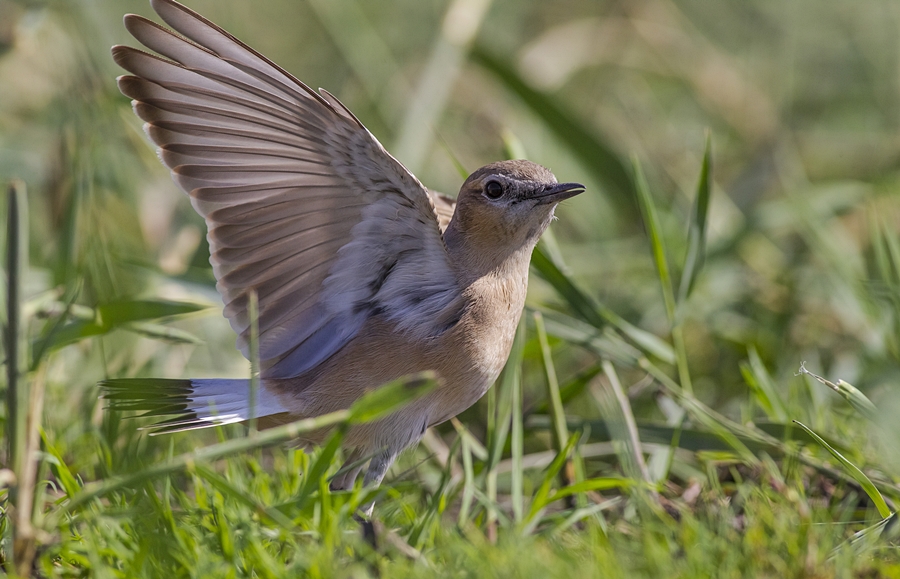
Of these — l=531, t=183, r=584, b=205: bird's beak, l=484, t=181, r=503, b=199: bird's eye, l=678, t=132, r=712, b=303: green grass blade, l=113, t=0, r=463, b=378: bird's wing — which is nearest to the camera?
l=113, t=0, r=463, b=378: bird's wing

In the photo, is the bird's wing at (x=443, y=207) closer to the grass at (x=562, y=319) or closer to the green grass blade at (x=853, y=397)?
the grass at (x=562, y=319)

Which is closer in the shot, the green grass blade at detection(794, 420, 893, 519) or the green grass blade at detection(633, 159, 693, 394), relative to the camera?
the green grass blade at detection(794, 420, 893, 519)

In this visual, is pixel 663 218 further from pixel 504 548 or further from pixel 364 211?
pixel 504 548

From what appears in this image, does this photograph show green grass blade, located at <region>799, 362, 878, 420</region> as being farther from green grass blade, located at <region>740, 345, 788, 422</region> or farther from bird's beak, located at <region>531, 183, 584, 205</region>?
bird's beak, located at <region>531, 183, 584, 205</region>

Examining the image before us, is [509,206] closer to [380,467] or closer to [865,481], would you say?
[380,467]

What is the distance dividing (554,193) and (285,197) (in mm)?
1020

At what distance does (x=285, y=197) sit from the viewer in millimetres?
3410

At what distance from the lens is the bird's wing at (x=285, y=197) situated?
3150 millimetres

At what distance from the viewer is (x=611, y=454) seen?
4020mm

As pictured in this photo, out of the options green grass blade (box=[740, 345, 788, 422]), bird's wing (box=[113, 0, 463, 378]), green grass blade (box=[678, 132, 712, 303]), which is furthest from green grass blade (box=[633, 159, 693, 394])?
bird's wing (box=[113, 0, 463, 378])

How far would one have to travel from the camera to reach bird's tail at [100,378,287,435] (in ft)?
10.5

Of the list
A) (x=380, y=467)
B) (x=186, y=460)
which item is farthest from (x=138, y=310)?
(x=186, y=460)

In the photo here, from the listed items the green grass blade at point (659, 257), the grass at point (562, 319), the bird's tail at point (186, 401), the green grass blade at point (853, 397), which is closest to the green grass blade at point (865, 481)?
the grass at point (562, 319)

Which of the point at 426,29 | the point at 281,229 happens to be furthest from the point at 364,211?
the point at 426,29
